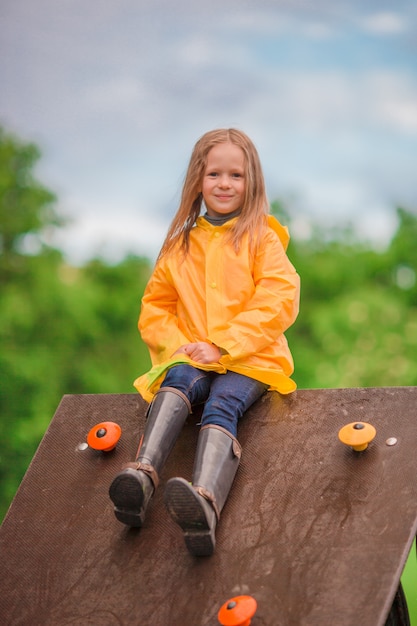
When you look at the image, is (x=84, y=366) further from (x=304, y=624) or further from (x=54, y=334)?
(x=304, y=624)

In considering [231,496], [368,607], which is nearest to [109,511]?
[231,496]

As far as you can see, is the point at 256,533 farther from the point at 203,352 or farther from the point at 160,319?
the point at 160,319

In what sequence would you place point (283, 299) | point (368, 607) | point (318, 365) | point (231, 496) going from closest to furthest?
1. point (368, 607)
2. point (231, 496)
3. point (283, 299)
4. point (318, 365)

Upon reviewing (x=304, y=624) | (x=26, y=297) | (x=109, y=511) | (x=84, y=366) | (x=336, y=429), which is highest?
(x=26, y=297)

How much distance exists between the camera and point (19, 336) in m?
10.6

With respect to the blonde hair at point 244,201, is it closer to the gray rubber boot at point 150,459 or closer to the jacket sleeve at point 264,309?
the jacket sleeve at point 264,309

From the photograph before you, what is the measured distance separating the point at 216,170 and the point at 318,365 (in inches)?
323

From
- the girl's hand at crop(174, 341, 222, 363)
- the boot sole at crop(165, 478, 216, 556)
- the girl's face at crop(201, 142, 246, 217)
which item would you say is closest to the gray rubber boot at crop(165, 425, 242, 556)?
the boot sole at crop(165, 478, 216, 556)

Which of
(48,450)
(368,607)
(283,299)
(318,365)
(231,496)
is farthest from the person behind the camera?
(318,365)

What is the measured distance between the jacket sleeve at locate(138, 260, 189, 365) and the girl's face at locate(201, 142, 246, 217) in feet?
1.11

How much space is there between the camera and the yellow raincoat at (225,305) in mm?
3037

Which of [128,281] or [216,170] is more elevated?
[128,281]

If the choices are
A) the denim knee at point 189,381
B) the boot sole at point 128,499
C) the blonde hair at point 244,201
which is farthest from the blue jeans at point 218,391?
the blonde hair at point 244,201

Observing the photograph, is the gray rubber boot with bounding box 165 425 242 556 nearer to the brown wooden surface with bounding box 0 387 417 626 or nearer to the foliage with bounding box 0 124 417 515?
the brown wooden surface with bounding box 0 387 417 626
